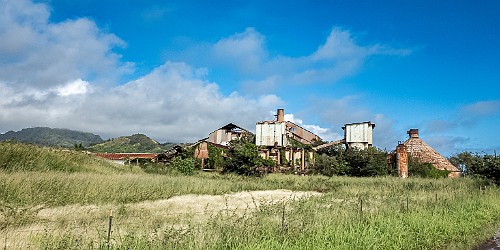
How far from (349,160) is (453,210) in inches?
1015

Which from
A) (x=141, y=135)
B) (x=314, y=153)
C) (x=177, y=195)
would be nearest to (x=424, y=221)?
(x=177, y=195)

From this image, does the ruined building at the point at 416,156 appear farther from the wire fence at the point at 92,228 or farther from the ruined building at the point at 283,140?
the wire fence at the point at 92,228

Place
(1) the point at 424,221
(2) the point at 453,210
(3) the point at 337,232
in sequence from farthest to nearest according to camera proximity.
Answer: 1. (2) the point at 453,210
2. (1) the point at 424,221
3. (3) the point at 337,232

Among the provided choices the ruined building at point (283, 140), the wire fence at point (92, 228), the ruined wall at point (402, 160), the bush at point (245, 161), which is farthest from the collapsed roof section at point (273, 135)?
the wire fence at point (92, 228)

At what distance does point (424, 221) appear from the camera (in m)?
9.52

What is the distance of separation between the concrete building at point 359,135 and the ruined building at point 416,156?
3769mm

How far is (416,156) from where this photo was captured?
3838cm

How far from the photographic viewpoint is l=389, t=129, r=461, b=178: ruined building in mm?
35562

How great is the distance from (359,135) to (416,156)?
241 inches

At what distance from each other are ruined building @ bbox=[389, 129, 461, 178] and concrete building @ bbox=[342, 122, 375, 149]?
377 cm

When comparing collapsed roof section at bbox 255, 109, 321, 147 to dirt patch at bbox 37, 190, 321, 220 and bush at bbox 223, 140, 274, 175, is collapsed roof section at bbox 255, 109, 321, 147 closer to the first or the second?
bush at bbox 223, 140, 274, 175

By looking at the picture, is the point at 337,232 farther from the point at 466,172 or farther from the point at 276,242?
the point at 466,172

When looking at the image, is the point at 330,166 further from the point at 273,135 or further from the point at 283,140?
the point at 273,135

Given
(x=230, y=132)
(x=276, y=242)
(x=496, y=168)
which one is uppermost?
(x=230, y=132)
